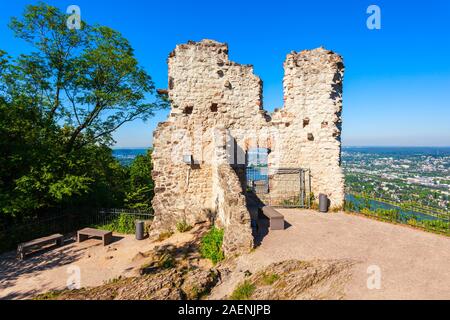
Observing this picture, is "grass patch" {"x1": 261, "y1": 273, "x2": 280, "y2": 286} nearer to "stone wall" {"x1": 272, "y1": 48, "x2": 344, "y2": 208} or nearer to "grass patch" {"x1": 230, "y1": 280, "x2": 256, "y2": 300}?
"grass patch" {"x1": 230, "y1": 280, "x2": 256, "y2": 300}

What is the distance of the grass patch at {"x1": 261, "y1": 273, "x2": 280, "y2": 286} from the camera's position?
5.72 metres

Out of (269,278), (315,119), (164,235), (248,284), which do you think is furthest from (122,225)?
(315,119)

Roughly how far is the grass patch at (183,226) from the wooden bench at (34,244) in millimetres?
→ 5162

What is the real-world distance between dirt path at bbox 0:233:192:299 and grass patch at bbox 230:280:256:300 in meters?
4.07

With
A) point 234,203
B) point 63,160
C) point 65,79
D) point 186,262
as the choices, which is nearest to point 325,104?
point 234,203

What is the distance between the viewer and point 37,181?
11.5m

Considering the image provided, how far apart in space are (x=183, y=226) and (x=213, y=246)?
2.80m

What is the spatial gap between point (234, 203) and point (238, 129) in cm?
460


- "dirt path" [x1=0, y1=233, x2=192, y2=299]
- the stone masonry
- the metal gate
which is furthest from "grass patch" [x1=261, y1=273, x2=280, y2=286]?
the metal gate

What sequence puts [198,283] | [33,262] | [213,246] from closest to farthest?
1. [198,283]
2. [213,246]
3. [33,262]

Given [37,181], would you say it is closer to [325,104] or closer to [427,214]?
[325,104]

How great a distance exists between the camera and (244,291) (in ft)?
18.0
